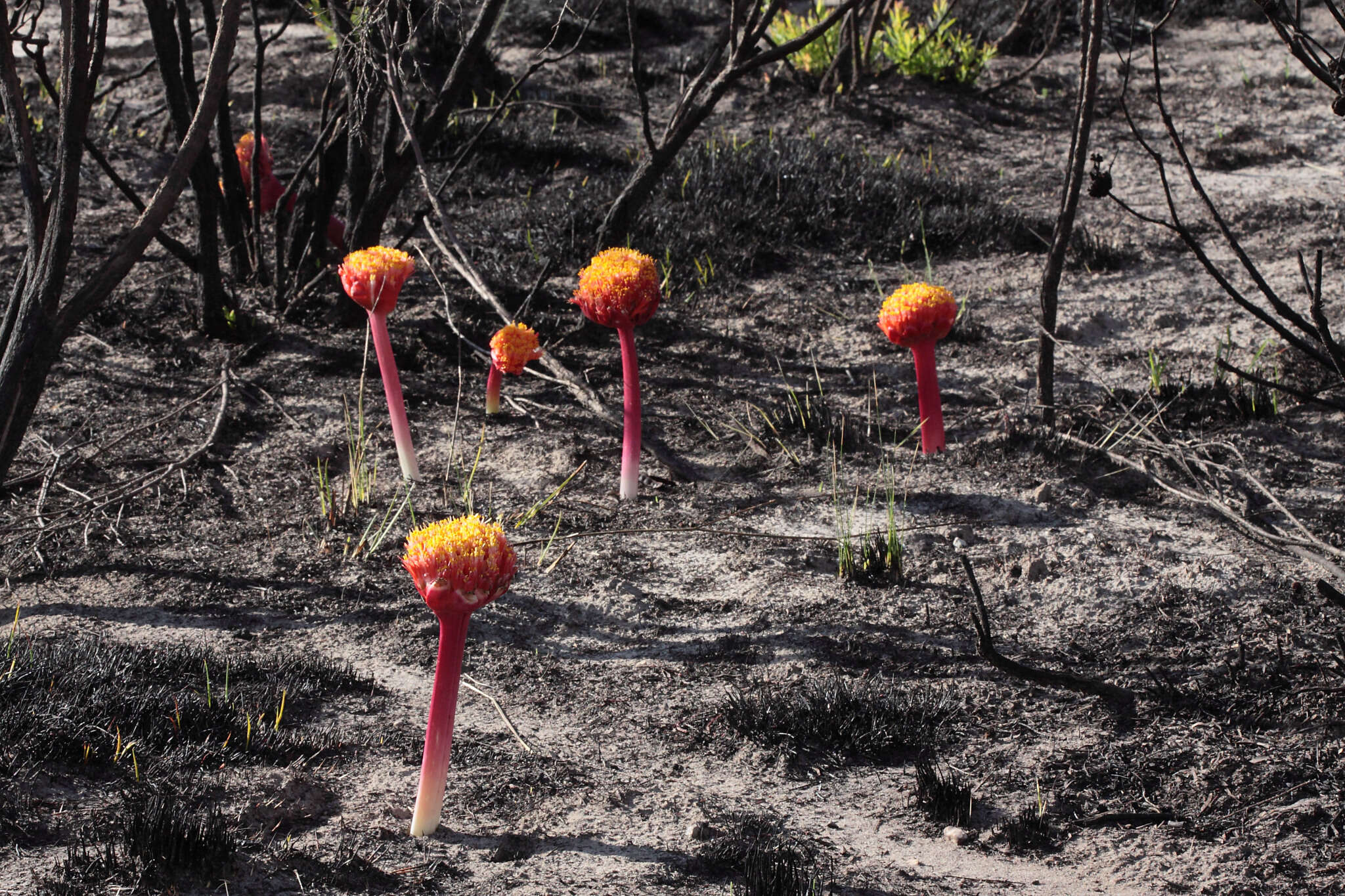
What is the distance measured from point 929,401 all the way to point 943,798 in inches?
70.9

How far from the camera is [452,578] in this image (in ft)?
7.43

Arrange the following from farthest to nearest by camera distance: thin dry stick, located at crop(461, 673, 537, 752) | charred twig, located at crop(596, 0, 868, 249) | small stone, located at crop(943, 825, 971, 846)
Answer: charred twig, located at crop(596, 0, 868, 249)
thin dry stick, located at crop(461, 673, 537, 752)
small stone, located at crop(943, 825, 971, 846)

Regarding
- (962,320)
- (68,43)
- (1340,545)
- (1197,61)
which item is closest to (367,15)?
(68,43)

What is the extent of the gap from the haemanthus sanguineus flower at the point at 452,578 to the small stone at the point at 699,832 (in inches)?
24.5

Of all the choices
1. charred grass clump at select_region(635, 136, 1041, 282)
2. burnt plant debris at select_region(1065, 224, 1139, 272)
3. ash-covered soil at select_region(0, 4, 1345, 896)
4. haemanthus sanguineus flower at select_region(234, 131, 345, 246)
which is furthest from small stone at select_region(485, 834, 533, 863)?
burnt plant debris at select_region(1065, 224, 1139, 272)

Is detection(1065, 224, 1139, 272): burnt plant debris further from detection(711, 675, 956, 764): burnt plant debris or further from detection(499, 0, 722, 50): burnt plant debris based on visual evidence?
detection(499, 0, 722, 50): burnt plant debris

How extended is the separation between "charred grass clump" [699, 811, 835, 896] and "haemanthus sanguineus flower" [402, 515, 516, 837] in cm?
69

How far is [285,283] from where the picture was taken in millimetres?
5426

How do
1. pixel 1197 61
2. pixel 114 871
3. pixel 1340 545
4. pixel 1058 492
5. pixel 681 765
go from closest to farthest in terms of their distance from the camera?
pixel 114 871, pixel 681 765, pixel 1340 545, pixel 1058 492, pixel 1197 61

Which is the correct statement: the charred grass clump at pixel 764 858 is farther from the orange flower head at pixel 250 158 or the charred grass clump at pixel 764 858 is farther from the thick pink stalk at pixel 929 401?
the orange flower head at pixel 250 158

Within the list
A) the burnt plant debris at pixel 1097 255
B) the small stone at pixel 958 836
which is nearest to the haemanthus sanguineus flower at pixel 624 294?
the small stone at pixel 958 836

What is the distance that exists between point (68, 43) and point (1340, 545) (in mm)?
4179

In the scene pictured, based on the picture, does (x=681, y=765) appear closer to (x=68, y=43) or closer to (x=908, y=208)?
(x=68, y=43)

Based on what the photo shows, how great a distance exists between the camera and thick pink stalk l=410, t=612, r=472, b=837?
2.41m
